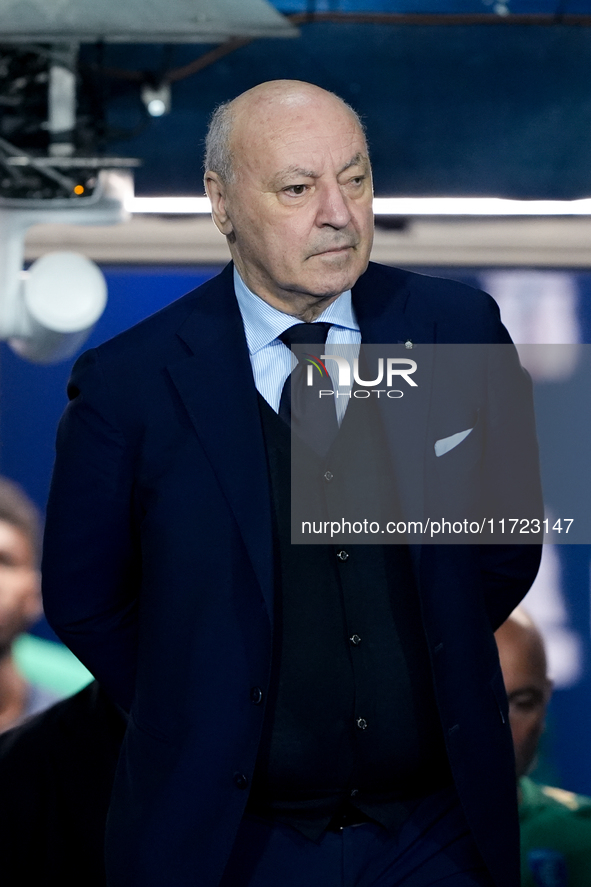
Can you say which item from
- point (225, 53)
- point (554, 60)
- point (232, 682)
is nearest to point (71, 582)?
point (232, 682)

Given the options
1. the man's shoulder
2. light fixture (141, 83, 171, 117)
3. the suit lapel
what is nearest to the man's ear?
the suit lapel

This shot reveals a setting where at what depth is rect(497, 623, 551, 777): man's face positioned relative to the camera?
9.09ft

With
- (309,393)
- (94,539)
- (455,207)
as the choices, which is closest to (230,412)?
(309,393)

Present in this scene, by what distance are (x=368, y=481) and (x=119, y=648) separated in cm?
48

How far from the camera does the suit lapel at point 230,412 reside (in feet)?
4.31

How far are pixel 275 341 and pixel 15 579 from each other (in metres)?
1.68

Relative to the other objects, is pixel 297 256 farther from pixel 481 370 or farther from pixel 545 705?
pixel 545 705

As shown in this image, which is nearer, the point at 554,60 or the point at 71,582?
the point at 71,582

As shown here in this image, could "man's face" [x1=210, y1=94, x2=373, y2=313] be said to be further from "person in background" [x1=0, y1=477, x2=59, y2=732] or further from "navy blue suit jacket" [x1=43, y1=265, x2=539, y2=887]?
"person in background" [x1=0, y1=477, x2=59, y2=732]

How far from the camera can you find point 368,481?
1414mm

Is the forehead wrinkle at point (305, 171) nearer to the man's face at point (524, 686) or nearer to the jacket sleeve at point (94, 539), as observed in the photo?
the jacket sleeve at point (94, 539)

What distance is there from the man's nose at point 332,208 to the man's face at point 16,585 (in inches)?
71.5

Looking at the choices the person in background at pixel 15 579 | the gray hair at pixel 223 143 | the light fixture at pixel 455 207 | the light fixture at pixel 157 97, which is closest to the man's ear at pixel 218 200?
the gray hair at pixel 223 143

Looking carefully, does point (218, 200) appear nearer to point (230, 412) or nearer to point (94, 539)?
point (230, 412)
